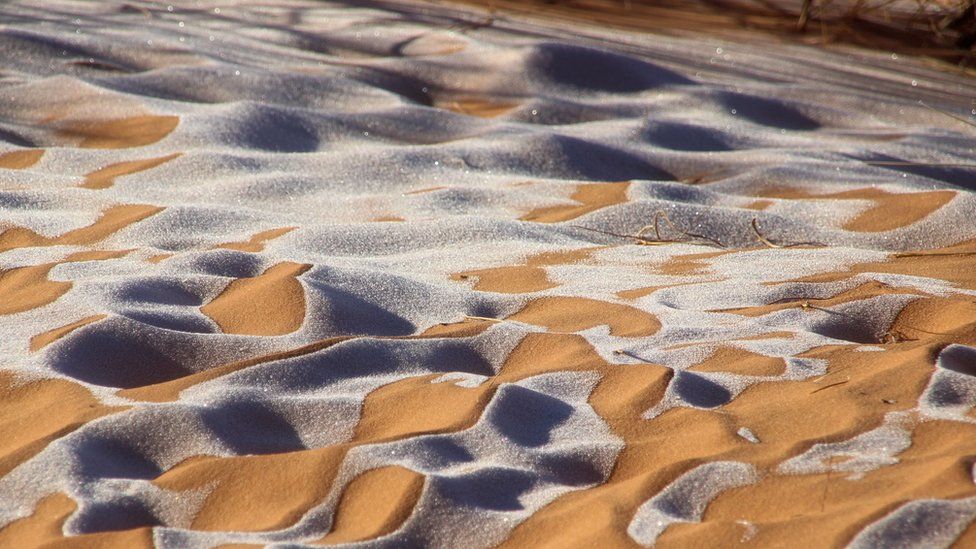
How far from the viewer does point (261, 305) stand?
200 centimetres

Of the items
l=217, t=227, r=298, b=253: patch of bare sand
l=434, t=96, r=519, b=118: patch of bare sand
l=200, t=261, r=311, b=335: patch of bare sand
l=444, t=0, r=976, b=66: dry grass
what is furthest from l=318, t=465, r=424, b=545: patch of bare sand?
l=444, t=0, r=976, b=66: dry grass

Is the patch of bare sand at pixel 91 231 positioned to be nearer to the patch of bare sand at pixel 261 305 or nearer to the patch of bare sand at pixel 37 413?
the patch of bare sand at pixel 261 305

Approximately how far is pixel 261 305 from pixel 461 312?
39 centimetres

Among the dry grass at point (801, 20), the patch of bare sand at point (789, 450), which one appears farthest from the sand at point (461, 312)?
the dry grass at point (801, 20)

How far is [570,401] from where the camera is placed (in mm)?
1681

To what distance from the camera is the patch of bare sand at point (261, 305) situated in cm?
193

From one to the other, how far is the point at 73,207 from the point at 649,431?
1716 millimetres

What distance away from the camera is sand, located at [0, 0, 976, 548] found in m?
1.35

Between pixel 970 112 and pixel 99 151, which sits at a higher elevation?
pixel 970 112

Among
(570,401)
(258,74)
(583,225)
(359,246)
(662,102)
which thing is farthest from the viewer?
(662,102)

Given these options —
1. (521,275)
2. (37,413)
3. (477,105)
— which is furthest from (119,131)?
(37,413)

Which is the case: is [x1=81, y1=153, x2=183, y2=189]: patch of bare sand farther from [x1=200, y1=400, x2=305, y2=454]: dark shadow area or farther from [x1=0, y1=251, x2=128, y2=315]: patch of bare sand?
[x1=200, y1=400, x2=305, y2=454]: dark shadow area

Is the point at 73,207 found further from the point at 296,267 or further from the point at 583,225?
the point at 583,225

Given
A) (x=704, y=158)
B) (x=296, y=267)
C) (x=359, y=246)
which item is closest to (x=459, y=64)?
(x=704, y=158)
